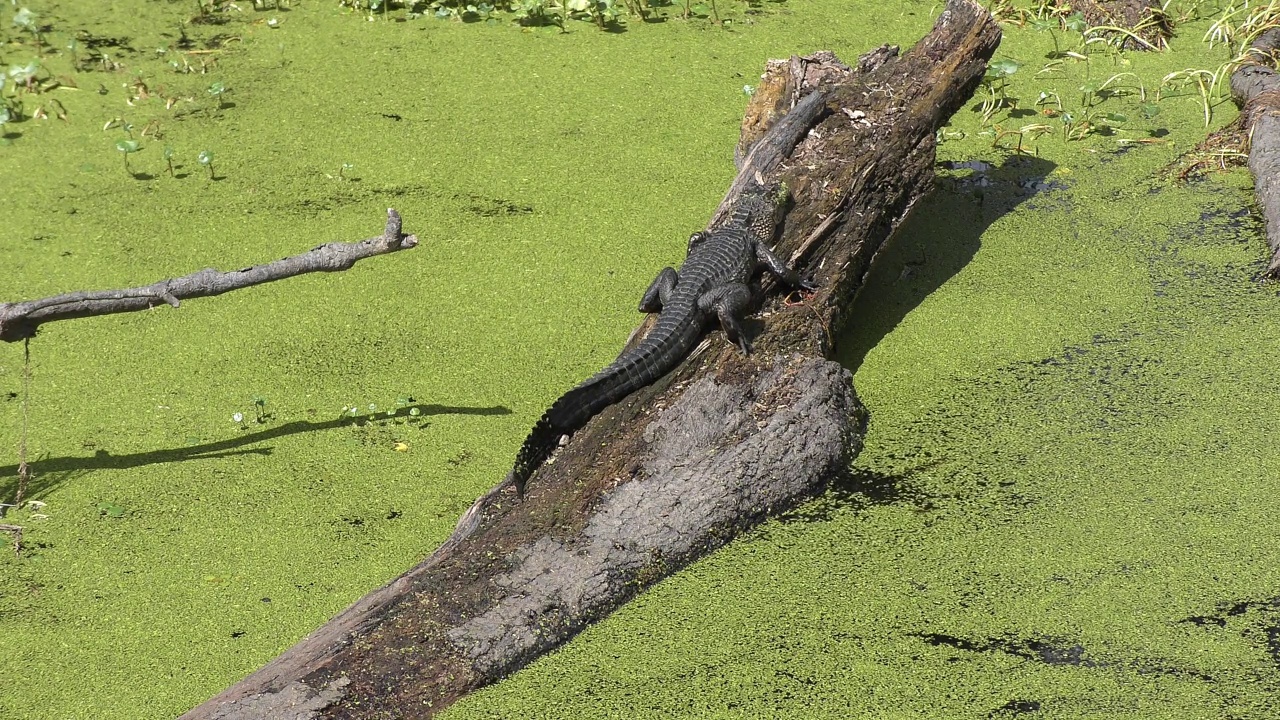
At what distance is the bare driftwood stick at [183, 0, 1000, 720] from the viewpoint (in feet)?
8.16

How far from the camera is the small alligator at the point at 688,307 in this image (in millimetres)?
3031

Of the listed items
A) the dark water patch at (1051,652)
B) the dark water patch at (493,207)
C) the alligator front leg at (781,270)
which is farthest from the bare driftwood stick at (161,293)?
the dark water patch at (1051,652)

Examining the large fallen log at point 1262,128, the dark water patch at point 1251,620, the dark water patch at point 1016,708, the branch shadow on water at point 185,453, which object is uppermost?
the large fallen log at point 1262,128

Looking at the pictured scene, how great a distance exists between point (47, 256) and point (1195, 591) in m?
3.86

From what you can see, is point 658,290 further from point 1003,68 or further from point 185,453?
point 1003,68

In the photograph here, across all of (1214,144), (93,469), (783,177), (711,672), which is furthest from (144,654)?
(1214,144)

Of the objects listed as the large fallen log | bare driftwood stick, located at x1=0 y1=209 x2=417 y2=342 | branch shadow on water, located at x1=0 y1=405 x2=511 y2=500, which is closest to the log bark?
the large fallen log

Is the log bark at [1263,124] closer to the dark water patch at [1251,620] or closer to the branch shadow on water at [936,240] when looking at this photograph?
the branch shadow on water at [936,240]

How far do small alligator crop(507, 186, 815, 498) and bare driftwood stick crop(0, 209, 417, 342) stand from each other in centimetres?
67

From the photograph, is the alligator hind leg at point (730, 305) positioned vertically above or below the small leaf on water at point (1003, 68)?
below

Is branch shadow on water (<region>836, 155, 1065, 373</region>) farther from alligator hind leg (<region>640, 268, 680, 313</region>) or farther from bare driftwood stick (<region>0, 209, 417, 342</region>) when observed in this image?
bare driftwood stick (<region>0, 209, 417, 342</region>)

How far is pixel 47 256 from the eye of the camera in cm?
430

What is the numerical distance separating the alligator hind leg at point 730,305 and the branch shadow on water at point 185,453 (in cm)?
70

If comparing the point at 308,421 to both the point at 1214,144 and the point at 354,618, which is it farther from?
the point at 1214,144
